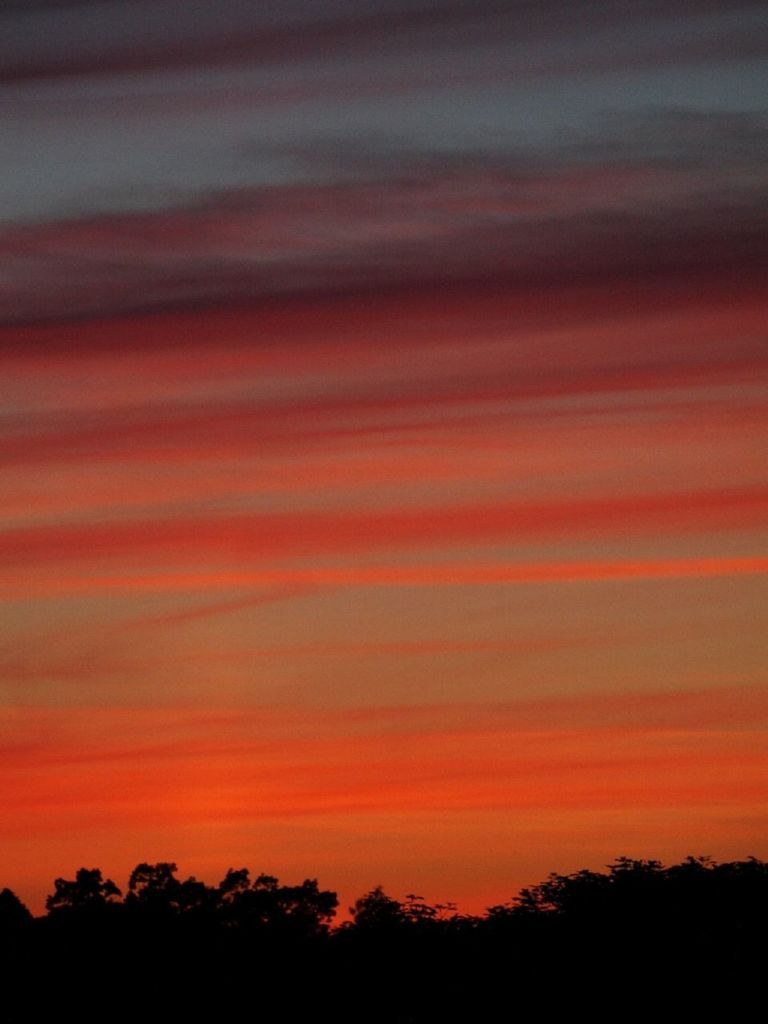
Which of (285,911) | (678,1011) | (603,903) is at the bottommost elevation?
(678,1011)

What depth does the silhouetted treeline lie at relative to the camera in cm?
5116

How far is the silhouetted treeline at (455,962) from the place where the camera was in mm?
51156

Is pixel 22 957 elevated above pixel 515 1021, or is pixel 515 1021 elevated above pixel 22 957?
pixel 22 957

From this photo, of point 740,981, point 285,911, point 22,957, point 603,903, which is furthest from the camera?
point 285,911

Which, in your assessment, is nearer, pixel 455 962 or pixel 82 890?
pixel 455 962

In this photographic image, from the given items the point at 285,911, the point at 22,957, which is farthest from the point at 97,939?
the point at 285,911

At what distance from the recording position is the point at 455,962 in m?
54.5

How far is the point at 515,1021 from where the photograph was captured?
166ft

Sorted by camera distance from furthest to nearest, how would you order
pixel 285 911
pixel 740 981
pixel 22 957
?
pixel 285 911 < pixel 22 957 < pixel 740 981

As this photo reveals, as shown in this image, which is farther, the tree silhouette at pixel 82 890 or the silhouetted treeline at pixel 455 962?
the tree silhouette at pixel 82 890

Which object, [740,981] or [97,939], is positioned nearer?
[740,981]

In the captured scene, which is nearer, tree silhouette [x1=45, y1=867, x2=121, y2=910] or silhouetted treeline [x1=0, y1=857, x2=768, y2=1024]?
silhouetted treeline [x1=0, y1=857, x2=768, y2=1024]

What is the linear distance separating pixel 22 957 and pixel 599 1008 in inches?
795

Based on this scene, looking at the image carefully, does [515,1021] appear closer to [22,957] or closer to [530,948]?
[530,948]
